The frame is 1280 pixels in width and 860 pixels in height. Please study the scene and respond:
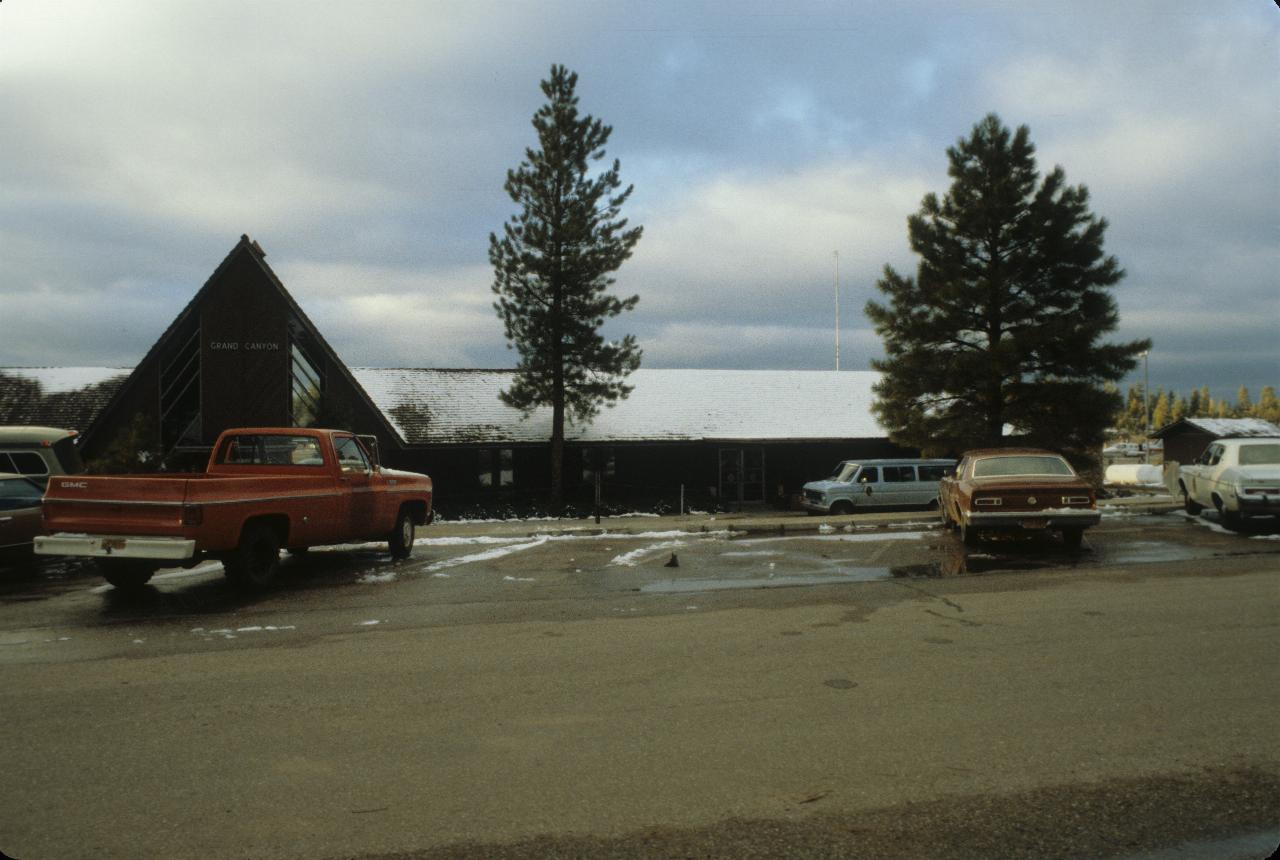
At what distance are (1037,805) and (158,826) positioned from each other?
411 centimetres

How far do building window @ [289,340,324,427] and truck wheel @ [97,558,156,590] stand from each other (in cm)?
1715

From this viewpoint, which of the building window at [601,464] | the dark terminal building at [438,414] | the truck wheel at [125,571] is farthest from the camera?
the building window at [601,464]

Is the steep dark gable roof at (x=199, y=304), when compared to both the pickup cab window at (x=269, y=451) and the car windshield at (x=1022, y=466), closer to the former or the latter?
the pickup cab window at (x=269, y=451)

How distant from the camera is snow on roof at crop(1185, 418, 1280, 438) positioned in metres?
41.5

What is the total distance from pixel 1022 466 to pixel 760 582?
626 cm

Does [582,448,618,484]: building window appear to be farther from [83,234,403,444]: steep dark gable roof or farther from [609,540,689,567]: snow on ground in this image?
[609,540,689,567]: snow on ground

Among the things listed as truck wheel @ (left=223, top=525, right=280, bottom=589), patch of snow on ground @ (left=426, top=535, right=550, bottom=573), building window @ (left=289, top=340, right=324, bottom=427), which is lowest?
patch of snow on ground @ (left=426, top=535, right=550, bottom=573)

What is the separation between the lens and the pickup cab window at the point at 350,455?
13.2m

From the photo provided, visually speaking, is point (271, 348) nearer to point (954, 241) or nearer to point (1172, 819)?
point (954, 241)

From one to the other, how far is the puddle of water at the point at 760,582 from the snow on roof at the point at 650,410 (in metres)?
17.9

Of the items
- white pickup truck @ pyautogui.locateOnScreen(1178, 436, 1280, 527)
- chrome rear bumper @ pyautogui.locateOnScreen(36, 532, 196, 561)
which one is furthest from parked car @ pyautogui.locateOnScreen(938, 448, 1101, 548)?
chrome rear bumper @ pyautogui.locateOnScreen(36, 532, 196, 561)

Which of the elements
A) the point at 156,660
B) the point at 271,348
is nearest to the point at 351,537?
the point at 156,660

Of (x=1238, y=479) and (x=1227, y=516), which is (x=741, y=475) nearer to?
(x=1227, y=516)

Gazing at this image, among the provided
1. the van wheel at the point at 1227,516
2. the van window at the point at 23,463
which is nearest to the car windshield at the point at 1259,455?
the van wheel at the point at 1227,516
